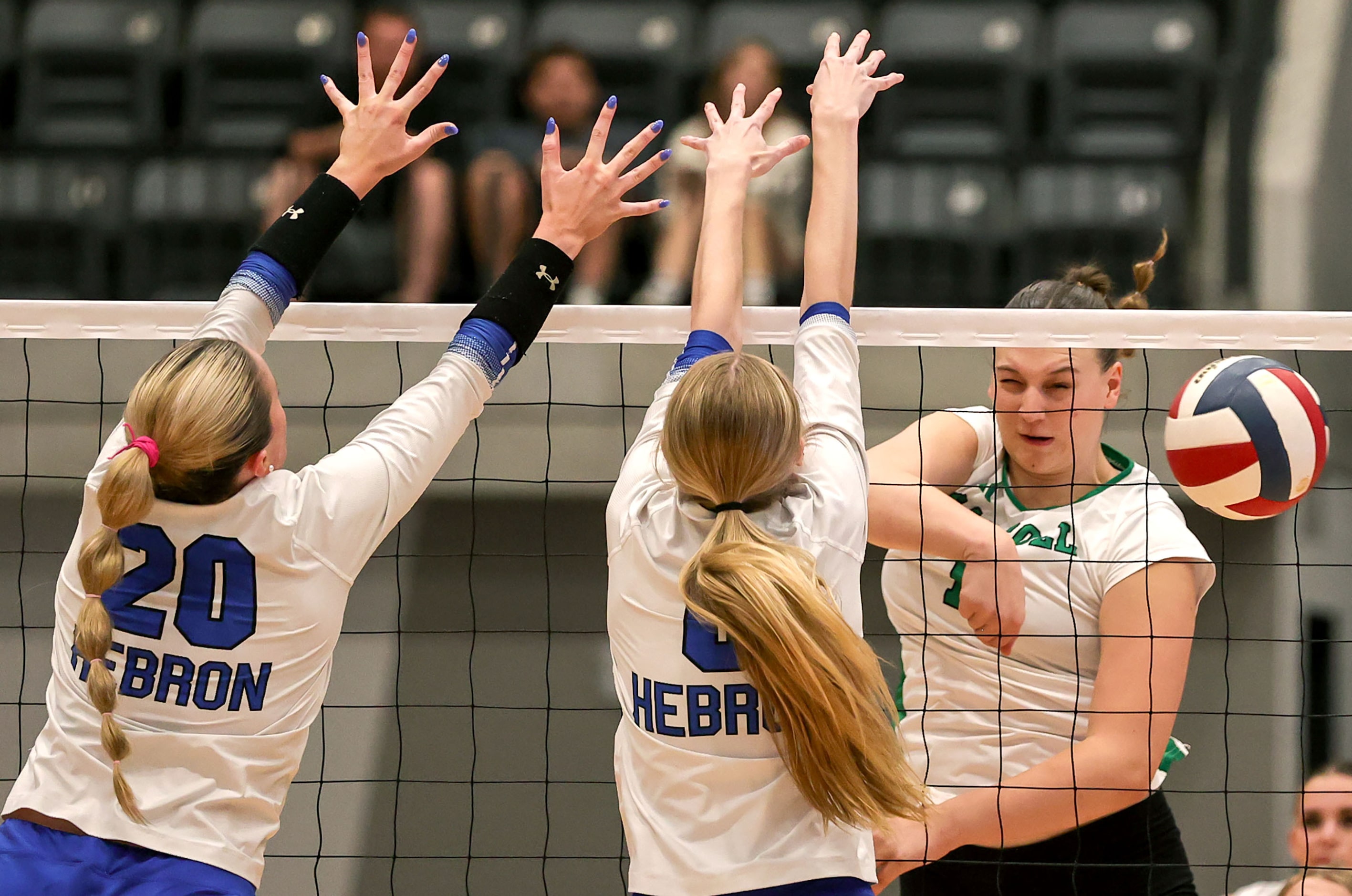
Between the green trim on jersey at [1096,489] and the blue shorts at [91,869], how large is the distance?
190 centimetres

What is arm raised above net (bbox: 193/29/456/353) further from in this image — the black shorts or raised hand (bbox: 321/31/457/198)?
the black shorts

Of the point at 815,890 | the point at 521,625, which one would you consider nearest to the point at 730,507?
the point at 815,890

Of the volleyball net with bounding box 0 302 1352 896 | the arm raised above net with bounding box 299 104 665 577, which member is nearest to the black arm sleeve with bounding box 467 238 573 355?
the arm raised above net with bounding box 299 104 665 577

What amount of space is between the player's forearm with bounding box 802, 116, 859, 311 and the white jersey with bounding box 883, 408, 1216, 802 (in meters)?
0.74

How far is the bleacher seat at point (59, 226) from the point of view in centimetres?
636

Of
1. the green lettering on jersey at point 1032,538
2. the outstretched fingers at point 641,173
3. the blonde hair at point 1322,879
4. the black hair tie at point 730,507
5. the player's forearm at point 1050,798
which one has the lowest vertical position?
the blonde hair at point 1322,879

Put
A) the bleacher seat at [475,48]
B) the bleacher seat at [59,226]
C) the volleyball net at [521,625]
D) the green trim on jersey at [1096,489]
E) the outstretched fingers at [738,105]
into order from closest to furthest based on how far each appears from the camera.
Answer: the outstretched fingers at [738,105], the green trim on jersey at [1096,489], the volleyball net at [521,625], the bleacher seat at [59,226], the bleacher seat at [475,48]

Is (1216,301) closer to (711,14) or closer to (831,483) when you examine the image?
(711,14)

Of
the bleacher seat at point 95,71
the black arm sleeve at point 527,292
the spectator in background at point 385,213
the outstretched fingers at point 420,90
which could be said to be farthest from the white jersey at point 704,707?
the bleacher seat at point 95,71

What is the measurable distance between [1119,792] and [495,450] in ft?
10.9

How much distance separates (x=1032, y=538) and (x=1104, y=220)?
397 cm

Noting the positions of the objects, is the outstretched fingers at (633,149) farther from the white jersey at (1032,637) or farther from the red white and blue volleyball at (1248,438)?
the red white and blue volleyball at (1248,438)

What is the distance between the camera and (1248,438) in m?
2.84

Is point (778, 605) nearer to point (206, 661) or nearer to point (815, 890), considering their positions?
point (815, 890)
